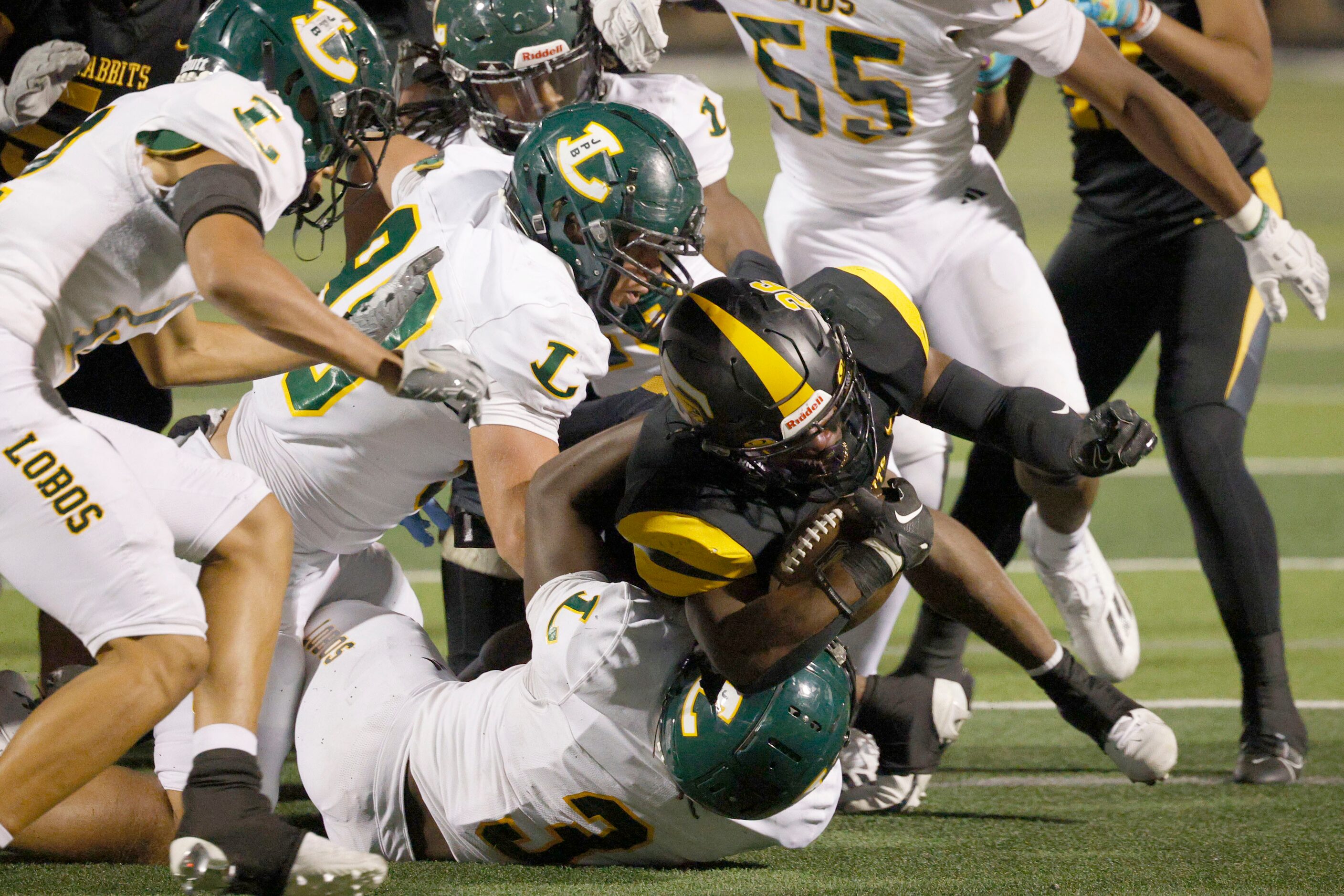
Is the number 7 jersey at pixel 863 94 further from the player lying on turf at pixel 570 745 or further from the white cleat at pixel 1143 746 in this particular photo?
the white cleat at pixel 1143 746

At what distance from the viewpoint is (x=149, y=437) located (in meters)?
2.81

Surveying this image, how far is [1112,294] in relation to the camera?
4172mm

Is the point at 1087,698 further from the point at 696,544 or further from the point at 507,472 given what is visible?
the point at 507,472

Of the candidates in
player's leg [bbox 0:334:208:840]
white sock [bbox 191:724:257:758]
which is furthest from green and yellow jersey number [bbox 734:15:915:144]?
white sock [bbox 191:724:257:758]

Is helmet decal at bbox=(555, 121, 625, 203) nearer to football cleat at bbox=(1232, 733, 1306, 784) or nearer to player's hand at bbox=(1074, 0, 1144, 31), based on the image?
player's hand at bbox=(1074, 0, 1144, 31)

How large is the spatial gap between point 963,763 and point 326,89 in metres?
2.13

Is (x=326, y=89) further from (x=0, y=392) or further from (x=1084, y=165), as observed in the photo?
(x=1084, y=165)

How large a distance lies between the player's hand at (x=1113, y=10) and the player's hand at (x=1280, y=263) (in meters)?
0.56

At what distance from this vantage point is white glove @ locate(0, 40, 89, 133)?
3752 millimetres

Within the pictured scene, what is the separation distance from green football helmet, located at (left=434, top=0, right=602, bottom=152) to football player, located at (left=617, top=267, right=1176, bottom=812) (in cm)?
109

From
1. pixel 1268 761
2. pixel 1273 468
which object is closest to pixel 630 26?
pixel 1268 761

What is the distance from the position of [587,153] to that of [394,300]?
0.49 meters

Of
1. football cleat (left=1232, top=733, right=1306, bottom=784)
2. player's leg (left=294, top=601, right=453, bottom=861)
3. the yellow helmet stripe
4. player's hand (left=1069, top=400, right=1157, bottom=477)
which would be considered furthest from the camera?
football cleat (left=1232, top=733, right=1306, bottom=784)

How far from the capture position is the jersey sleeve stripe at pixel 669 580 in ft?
8.45
